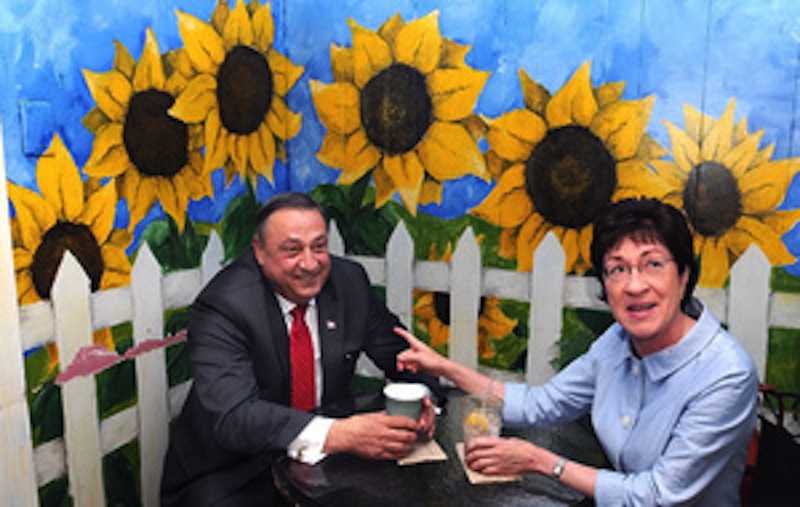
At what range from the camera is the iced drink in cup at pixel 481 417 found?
73.5 inches

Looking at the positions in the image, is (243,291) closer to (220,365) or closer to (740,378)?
(220,365)

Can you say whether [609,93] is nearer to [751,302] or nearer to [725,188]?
[725,188]

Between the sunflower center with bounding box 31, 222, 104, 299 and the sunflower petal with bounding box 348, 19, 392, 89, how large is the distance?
142 centimetres

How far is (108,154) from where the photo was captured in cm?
245

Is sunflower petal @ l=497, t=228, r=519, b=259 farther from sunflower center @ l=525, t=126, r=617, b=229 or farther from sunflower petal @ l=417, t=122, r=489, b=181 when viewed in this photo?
sunflower petal @ l=417, t=122, r=489, b=181

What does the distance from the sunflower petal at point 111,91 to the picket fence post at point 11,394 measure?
37cm

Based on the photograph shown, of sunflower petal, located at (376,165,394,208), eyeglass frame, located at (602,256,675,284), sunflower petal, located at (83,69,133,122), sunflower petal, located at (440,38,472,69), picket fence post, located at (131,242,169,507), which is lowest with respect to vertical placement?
picket fence post, located at (131,242,169,507)

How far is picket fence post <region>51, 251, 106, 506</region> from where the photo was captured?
2.34 metres

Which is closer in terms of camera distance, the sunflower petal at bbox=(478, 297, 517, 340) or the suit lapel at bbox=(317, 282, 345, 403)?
the suit lapel at bbox=(317, 282, 345, 403)

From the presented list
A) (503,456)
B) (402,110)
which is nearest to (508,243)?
Result: (402,110)

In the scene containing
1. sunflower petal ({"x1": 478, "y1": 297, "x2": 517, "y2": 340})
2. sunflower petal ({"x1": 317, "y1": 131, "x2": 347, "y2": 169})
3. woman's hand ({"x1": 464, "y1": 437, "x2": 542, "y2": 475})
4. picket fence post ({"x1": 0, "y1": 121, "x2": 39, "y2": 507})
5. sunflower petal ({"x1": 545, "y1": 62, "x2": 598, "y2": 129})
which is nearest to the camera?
woman's hand ({"x1": 464, "y1": 437, "x2": 542, "y2": 475})

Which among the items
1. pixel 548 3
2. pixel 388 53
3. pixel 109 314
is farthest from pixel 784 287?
pixel 109 314

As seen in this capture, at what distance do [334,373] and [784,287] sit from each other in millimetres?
1664

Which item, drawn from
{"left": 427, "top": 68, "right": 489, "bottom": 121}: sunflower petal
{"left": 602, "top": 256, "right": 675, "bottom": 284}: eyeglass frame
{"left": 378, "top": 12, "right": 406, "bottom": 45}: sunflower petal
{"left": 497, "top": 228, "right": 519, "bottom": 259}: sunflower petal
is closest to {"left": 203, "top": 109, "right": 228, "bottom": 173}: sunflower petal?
{"left": 378, "top": 12, "right": 406, "bottom": 45}: sunflower petal
